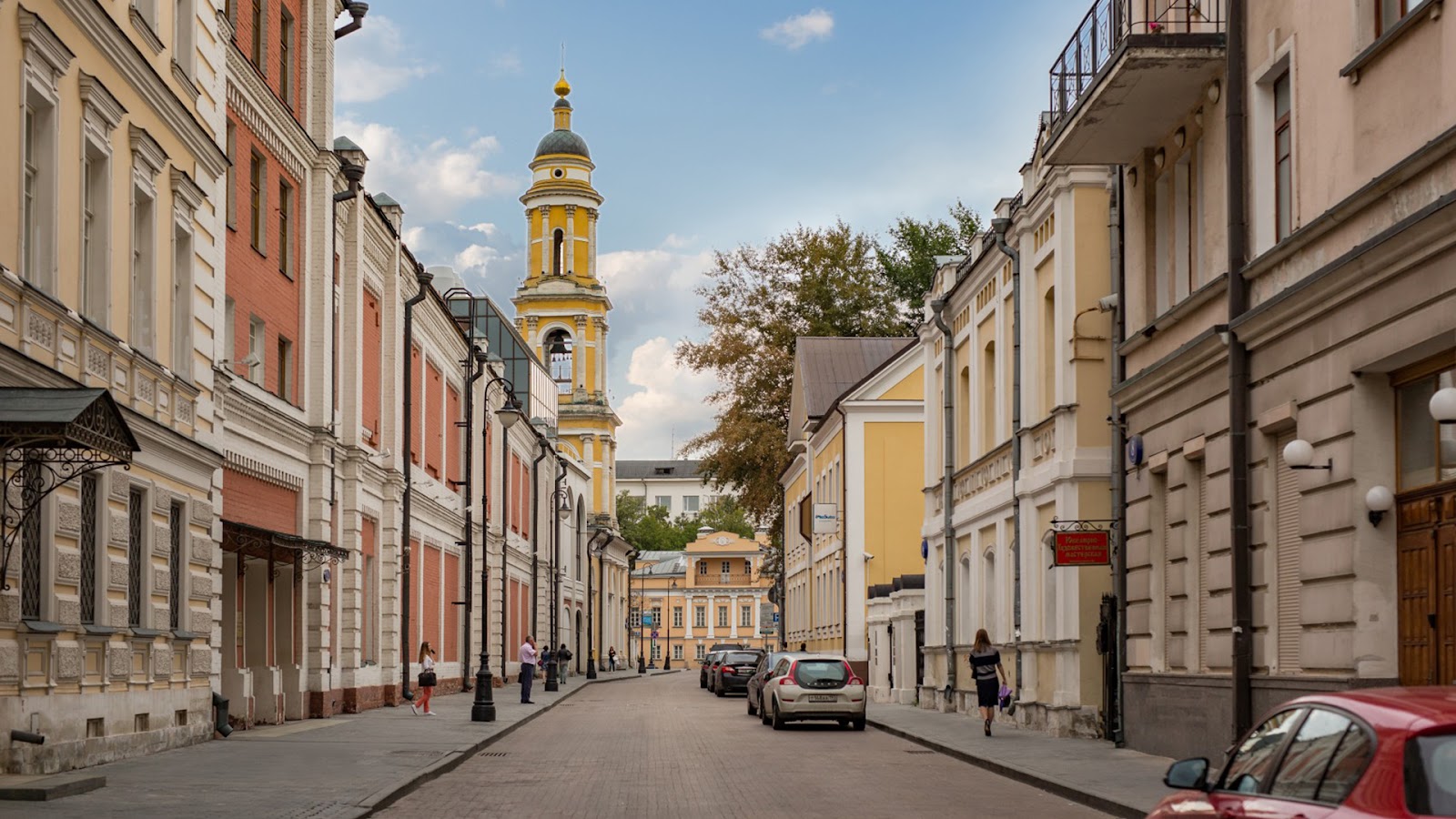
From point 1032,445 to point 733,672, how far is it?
2728 cm

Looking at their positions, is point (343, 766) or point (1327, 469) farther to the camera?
point (343, 766)

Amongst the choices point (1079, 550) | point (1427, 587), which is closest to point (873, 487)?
point (1079, 550)

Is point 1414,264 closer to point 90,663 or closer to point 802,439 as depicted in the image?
point 90,663

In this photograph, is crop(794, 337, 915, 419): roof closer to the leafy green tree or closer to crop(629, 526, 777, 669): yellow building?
the leafy green tree

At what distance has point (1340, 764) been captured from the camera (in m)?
6.45

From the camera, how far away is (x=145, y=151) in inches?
814

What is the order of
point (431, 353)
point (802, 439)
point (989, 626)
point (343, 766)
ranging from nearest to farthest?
point (343, 766) < point (989, 626) < point (431, 353) < point (802, 439)

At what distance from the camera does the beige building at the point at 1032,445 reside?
26.0m

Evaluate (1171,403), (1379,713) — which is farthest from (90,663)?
(1379,713)

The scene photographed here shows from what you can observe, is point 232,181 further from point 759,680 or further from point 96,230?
point 759,680

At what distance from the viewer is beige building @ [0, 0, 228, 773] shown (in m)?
16.3

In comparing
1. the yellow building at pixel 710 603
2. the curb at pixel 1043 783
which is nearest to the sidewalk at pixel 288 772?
the curb at pixel 1043 783

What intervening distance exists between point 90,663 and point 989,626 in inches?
724

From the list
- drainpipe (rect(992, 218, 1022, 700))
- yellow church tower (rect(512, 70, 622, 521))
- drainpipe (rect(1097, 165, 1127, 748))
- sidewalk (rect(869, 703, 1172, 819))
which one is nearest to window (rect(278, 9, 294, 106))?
drainpipe (rect(992, 218, 1022, 700))
